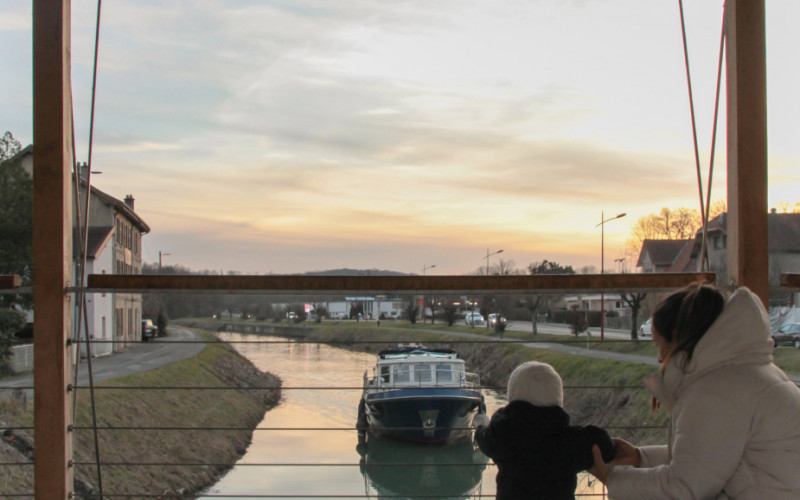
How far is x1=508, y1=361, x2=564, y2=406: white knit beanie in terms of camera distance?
1.62m

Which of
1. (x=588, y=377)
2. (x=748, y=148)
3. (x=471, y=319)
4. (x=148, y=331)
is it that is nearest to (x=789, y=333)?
(x=588, y=377)

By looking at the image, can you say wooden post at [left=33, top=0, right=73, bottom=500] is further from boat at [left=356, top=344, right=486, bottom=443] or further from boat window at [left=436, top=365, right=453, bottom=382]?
boat window at [left=436, top=365, right=453, bottom=382]

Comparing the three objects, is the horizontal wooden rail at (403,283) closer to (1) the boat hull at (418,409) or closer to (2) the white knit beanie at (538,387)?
(2) the white knit beanie at (538,387)

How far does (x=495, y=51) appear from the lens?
3641mm

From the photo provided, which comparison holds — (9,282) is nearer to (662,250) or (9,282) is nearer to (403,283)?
(403,283)

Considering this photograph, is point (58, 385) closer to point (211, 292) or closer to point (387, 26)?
point (211, 292)

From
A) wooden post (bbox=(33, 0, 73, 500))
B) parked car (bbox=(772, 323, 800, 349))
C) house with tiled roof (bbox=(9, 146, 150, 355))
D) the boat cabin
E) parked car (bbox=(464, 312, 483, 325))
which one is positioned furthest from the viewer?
house with tiled roof (bbox=(9, 146, 150, 355))

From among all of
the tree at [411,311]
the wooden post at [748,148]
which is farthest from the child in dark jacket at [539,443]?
the tree at [411,311]

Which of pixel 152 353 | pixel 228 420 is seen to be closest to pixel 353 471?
pixel 228 420

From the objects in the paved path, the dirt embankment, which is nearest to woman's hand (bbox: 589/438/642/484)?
the dirt embankment

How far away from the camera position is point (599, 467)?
153cm

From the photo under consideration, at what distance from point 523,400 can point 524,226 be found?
23.7ft

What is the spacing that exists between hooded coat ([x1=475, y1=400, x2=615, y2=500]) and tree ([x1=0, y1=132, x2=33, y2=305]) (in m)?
14.7

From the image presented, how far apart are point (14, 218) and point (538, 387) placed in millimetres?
17055
